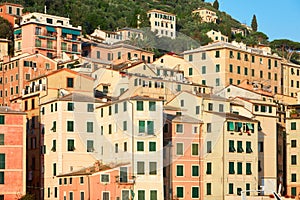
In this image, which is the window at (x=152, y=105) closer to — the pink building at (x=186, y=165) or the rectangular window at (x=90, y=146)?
the pink building at (x=186, y=165)

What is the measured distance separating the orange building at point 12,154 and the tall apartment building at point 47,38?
621 inches

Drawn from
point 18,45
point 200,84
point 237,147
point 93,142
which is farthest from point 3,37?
point 93,142

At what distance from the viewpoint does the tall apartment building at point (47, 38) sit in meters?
50.6

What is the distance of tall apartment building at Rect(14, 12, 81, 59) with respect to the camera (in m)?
50.6

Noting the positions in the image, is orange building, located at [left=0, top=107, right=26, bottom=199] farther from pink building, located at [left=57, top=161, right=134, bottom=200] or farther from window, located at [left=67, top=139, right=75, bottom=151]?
pink building, located at [left=57, top=161, right=134, bottom=200]

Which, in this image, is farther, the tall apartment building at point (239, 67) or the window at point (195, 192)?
the tall apartment building at point (239, 67)

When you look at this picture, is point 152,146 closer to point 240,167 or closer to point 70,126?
point 70,126

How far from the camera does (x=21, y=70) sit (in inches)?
1805

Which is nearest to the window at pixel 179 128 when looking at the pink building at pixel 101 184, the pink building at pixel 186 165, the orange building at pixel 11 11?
the pink building at pixel 186 165

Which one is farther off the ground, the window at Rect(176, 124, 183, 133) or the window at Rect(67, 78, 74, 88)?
the window at Rect(67, 78, 74, 88)

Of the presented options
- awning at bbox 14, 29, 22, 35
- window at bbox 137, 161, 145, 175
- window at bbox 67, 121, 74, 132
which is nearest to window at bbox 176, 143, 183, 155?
window at bbox 137, 161, 145, 175

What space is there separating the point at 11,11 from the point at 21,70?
1838 centimetres

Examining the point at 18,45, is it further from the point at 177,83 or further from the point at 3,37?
the point at 177,83

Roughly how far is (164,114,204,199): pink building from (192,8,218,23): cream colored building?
46.1 meters
